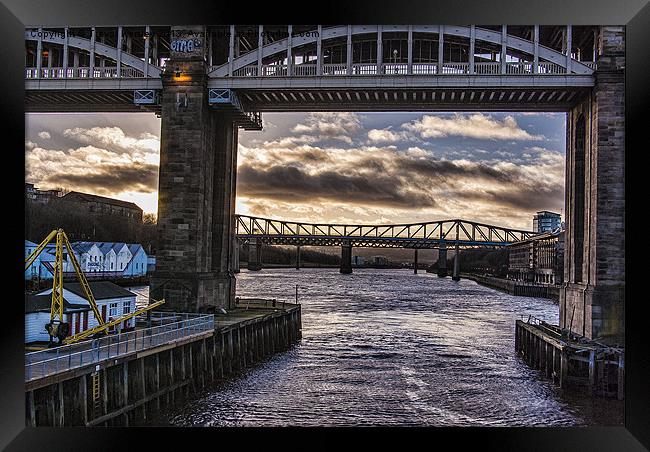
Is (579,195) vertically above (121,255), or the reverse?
(579,195)

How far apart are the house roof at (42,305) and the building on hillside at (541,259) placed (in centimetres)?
7532

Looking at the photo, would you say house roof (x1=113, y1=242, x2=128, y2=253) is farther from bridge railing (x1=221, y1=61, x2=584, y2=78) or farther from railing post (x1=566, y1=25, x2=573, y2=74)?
railing post (x1=566, y1=25, x2=573, y2=74)

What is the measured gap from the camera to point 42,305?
Answer: 60.4ft

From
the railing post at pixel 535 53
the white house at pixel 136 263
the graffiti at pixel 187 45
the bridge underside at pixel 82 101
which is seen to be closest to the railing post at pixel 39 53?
the bridge underside at pixel 82 101

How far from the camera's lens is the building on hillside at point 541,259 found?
9112 centimetres

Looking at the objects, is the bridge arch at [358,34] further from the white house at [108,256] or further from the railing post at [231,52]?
the white house at [108,256]

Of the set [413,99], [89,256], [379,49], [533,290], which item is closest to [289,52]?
[379,49]

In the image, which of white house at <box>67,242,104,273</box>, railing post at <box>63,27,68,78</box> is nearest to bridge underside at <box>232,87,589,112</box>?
railing post at <box>63,27,68,78</box>

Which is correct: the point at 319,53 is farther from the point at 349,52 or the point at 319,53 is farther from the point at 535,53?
the point at 535,53

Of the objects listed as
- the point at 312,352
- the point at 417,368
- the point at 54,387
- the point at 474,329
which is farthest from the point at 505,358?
the point at 54,387

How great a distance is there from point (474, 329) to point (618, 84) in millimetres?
23203

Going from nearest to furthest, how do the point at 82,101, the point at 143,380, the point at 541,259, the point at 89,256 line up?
the point at 143,380 < the point at 82,101 < the point at 89,256 < the point at 541,259

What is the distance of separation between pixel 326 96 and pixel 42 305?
16.0 m
